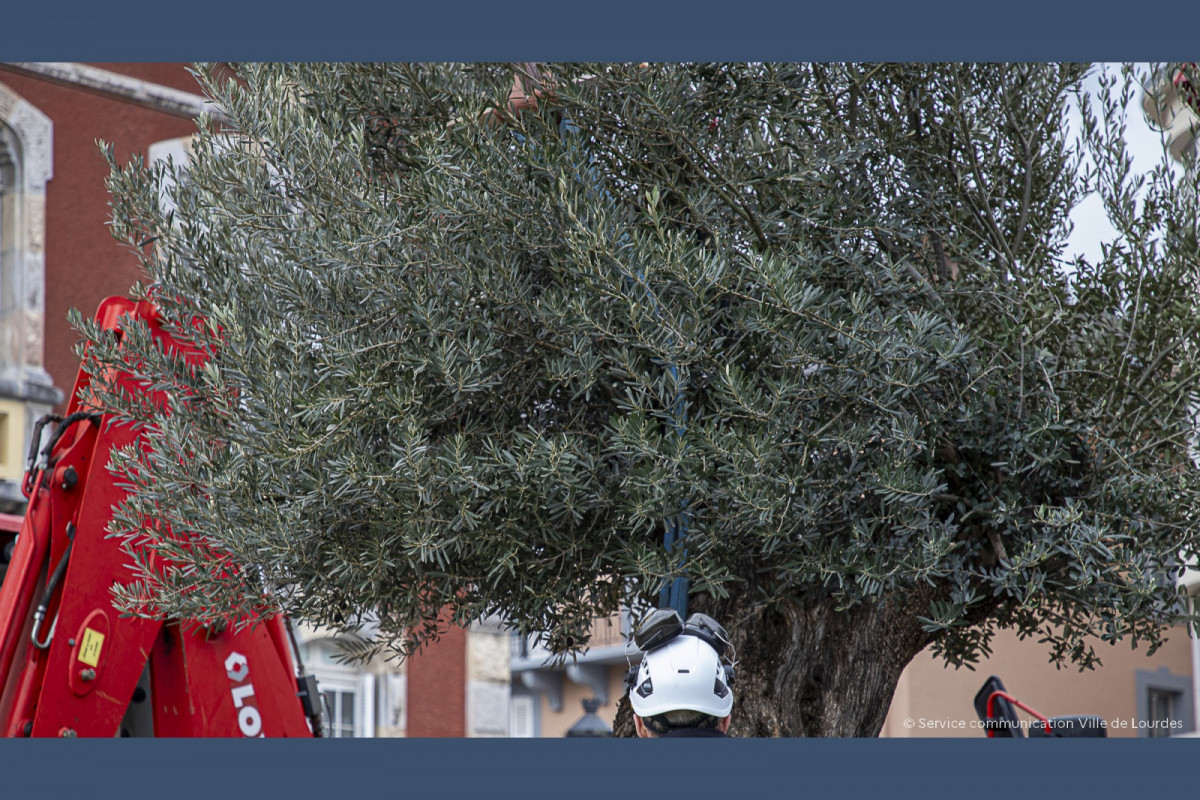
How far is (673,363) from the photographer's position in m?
5.20

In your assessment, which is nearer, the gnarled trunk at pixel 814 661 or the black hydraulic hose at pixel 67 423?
the black hydraulic hose at pixel 67 423

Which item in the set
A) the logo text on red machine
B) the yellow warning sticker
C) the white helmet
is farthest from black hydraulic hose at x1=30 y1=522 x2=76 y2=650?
the white helmet

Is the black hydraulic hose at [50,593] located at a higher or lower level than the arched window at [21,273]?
lower

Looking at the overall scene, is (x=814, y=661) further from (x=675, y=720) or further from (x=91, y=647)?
(x=91, y=647)

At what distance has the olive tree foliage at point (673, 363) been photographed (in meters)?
5.28

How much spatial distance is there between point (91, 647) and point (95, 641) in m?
0.03

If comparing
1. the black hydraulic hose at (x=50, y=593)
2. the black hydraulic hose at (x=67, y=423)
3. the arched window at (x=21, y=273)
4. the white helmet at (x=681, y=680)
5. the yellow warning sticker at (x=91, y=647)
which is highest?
the arched window at (x=21, y=273)

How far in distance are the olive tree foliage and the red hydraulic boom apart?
0.24m

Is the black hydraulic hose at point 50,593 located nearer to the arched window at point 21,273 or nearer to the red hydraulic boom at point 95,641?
the red hydraulic boom at point 95,641

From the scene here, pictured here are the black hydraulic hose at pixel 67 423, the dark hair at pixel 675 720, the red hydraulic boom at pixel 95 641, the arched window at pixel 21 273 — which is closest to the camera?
the dark hair at pixel 675 720

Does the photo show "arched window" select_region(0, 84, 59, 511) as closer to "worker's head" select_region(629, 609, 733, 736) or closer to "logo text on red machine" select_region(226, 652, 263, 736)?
"logo text on red machine" select_region(226, 652, 263, 736)

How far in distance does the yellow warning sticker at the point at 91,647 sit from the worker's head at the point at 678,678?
108 inches

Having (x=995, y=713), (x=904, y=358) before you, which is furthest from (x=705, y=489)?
(x=995, y=713)

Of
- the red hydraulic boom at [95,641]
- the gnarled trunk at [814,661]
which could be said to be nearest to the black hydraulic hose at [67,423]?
the red hydraulic boom at [95,641]
